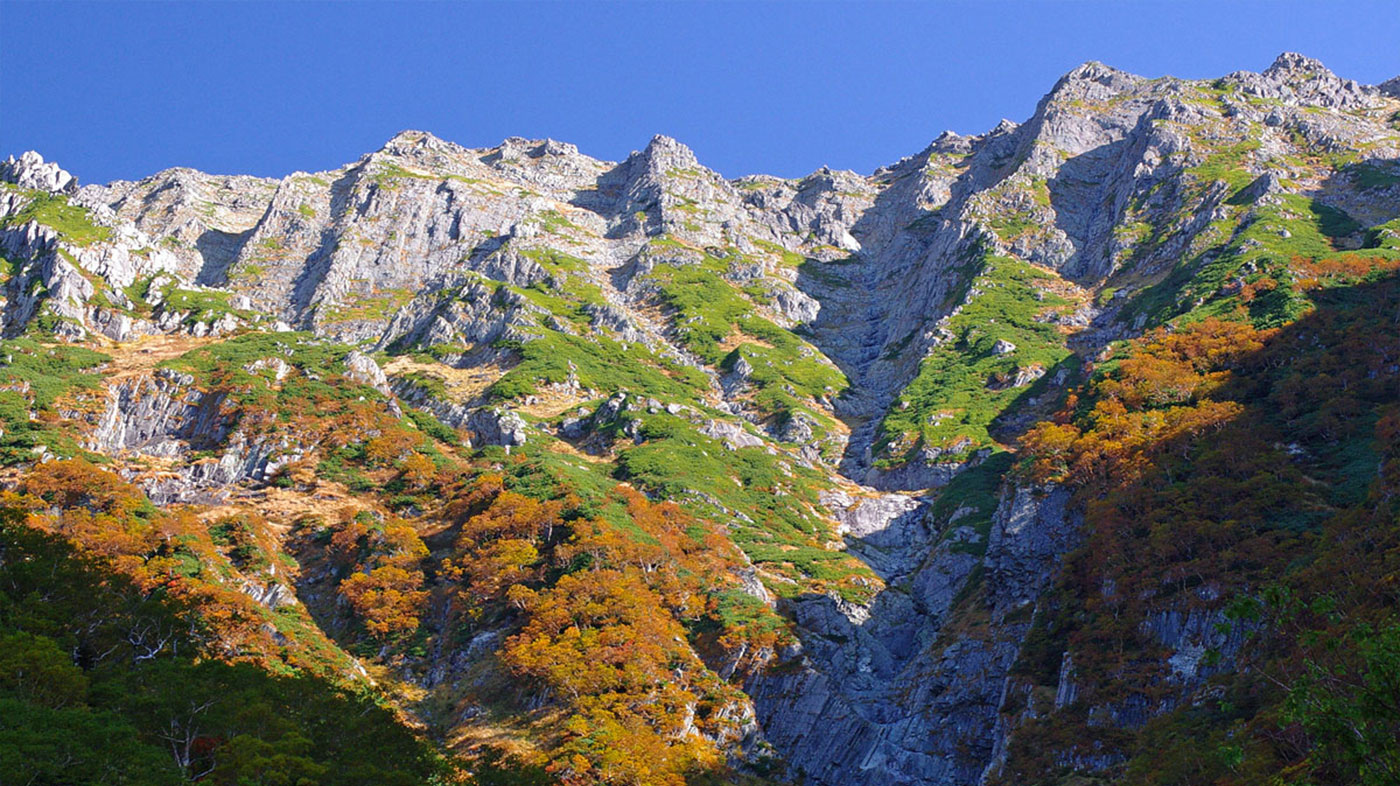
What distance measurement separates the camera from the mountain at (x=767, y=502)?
47438 millimetres

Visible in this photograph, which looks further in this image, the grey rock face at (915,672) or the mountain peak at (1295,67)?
the mountain peak at (1295,67)

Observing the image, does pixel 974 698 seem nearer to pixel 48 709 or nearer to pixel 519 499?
pixel 519 499

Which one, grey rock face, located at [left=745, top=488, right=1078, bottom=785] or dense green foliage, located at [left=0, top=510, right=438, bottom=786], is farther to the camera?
grey rock face, located at [left=745, top=488, right=1078, bottom=785]

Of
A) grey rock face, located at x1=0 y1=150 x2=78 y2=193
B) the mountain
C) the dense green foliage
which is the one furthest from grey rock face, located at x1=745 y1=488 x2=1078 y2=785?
grey rock face, located at x1=0 y1=150 x2=78 y2=193

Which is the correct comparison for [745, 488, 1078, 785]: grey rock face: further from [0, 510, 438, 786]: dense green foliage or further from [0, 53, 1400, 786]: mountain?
[0, 510, 438, 786]: dense green foliage

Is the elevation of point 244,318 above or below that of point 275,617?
above

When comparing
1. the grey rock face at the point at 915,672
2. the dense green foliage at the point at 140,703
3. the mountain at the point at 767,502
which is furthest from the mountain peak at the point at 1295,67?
the dense green foliage at the point at 140,703

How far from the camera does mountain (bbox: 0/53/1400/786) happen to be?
156 feet

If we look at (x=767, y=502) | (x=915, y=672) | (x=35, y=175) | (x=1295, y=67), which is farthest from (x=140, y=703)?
(x=1295, y=67)

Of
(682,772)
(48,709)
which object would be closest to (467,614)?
(682,772)

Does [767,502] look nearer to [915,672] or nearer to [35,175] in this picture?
[915,672]

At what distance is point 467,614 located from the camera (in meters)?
68.1

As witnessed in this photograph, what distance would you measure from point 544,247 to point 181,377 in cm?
8600

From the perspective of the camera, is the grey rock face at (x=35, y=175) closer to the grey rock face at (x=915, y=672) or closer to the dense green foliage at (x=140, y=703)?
the dense green foliage at (x=140, y=703)
